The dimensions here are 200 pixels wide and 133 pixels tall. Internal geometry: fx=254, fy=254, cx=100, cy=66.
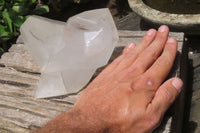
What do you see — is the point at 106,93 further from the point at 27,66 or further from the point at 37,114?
the point at 27,66

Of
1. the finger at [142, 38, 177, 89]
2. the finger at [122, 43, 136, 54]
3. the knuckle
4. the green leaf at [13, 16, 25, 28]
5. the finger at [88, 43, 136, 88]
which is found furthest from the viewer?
the green leaf at [13, 16, 25, 28]

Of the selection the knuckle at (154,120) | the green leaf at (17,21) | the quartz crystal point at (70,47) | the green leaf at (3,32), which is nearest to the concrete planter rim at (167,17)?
the quartz crystal point at (70,47)

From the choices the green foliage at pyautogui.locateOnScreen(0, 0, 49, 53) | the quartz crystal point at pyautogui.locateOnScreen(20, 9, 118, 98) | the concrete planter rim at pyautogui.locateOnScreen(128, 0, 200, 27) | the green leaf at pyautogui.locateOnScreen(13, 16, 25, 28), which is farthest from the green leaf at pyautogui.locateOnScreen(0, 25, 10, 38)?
the concrete planter rim at pyautogui.locateOnScreen(128, 0, 200, 27)

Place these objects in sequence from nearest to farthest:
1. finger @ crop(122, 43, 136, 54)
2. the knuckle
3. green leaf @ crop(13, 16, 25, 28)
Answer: the knuckle < finger @ crop(122, 43, 136, 54) < green leaf @ crop(13, 16, 25, 28)

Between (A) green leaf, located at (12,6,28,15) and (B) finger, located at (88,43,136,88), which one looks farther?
(A) green leaf, located at (12,6,28,15)

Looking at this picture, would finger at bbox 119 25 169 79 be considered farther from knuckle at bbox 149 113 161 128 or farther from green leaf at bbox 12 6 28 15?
green leaf at bbox 12 6 28 15

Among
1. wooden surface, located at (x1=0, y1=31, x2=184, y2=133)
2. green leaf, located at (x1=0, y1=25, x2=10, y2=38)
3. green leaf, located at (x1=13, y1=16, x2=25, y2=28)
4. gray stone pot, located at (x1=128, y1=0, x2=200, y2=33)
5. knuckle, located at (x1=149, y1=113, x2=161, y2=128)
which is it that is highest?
gray stone pot, located at (x1=128, y1=0, x2=200, y2=33)

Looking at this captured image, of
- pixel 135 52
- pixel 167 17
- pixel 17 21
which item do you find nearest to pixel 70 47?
pixel 135 52

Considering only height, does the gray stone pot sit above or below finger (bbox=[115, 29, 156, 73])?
above
